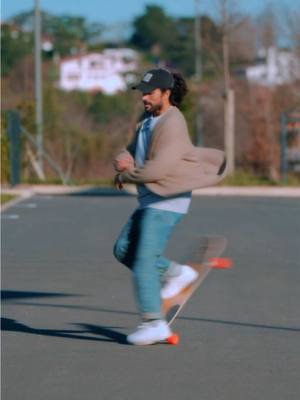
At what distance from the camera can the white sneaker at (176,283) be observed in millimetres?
7727

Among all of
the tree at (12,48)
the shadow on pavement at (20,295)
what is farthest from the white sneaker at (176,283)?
the tree at (12,48)

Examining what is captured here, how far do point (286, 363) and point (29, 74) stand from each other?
Answer: 48.4 m

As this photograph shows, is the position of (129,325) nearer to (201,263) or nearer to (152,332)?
(201,263)

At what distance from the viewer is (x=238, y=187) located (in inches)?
960

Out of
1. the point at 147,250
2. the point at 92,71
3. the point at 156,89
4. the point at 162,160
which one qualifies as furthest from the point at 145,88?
the point at 92,71

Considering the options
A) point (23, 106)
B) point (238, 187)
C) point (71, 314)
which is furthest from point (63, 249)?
point (23, 106)

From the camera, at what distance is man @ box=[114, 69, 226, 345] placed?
730 centimetres

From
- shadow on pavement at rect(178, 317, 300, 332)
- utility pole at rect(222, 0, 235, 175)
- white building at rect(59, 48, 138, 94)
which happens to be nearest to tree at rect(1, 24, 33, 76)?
white building at rect(59, 48, 138, 94)

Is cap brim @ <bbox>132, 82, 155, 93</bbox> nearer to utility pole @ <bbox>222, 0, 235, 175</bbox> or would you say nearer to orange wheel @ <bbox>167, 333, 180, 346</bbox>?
orange wheel @ <bbox>167, 333, 180, 346</bbox>

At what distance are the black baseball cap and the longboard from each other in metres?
1.18

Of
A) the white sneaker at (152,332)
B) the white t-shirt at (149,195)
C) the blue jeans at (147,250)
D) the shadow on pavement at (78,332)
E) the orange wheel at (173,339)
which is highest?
the white t-shirt at (149,195)

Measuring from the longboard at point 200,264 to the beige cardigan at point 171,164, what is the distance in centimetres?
59

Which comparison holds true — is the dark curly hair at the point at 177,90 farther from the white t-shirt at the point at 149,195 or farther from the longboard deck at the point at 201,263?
the longboard deck at the point at 201,263

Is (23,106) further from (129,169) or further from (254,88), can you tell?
(129,169)
